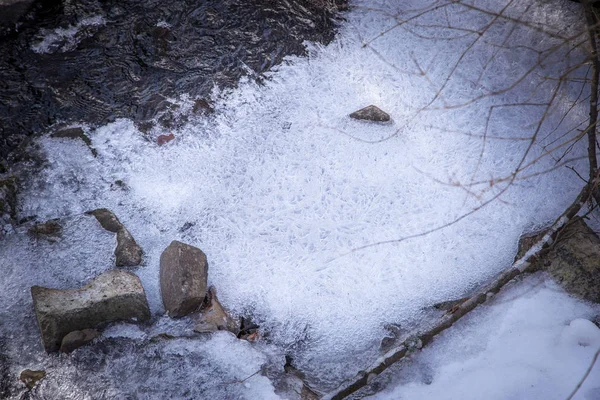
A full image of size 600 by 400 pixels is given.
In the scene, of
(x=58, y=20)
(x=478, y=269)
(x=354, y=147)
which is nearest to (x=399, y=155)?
(x=354, y=147)

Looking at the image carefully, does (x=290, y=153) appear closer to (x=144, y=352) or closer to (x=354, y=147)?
(x=354, y=147)

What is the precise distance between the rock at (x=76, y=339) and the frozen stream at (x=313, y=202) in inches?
1.3

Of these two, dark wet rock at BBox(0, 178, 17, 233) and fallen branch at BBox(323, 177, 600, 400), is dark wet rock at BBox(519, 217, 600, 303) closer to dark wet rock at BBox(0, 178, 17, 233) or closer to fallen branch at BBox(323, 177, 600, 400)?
fallen branch at BBox(323, 177, 600, 400)

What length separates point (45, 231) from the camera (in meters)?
2.18

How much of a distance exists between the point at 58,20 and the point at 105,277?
155 centimetres

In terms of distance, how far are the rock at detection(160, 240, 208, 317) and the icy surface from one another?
0.79m

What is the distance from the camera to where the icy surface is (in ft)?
6.38

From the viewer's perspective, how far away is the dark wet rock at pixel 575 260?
2.21m

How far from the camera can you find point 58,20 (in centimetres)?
280

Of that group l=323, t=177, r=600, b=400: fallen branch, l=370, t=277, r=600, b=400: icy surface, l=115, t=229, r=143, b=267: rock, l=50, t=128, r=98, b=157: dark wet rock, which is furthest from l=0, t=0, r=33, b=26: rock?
l=370, t=277, r=600, b=400: icy surface

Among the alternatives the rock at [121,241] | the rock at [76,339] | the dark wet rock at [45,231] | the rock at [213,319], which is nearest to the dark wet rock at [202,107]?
the rock at [121,241]

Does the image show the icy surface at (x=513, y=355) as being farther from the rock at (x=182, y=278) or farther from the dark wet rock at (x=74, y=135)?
the dark wet rock at (x=74, y=135)

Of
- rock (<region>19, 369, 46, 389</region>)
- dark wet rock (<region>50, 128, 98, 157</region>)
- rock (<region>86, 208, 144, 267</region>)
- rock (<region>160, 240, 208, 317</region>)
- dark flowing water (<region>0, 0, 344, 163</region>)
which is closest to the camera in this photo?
rock (<region>19, 369, 46, 389</region>)

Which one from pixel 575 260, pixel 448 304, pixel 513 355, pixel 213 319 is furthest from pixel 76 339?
pixel 575 260
